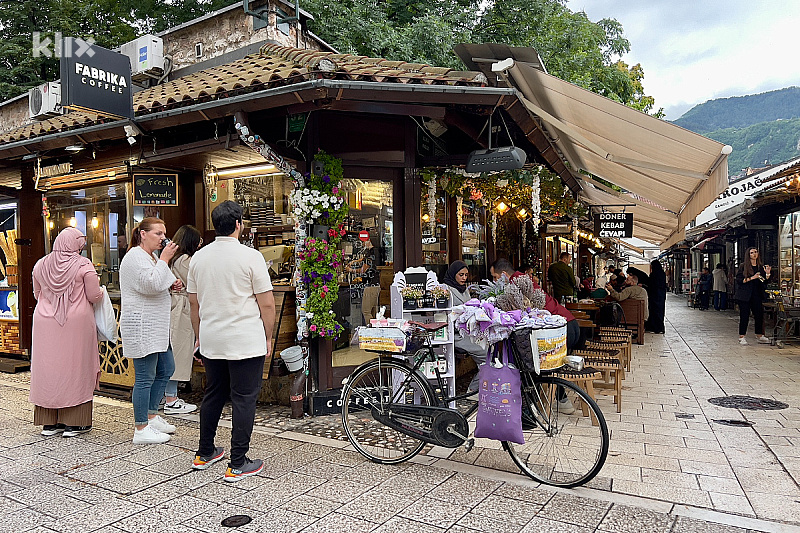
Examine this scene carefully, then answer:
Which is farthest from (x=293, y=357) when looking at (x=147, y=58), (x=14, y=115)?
(x=14, y=115)

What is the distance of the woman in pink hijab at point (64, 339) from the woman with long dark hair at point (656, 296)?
1194 cm

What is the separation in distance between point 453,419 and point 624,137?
3.96 metres

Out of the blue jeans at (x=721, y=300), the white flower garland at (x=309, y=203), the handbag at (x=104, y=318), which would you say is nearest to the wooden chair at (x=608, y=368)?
the white flower garland at (x=309, y=203)

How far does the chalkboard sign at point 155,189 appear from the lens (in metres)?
7.23

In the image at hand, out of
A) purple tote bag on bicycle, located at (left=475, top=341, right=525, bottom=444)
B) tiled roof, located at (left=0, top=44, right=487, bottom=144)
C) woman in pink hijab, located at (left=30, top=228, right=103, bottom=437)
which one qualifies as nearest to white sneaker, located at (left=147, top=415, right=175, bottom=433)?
woman in pink hijab, located at (left=30, top=228, right=103, bottom=437)

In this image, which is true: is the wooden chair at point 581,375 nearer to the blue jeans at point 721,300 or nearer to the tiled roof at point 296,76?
the tiled roof at point 296,76

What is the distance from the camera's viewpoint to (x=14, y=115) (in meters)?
12.0

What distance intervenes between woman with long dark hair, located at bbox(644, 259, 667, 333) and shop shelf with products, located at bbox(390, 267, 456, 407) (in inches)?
382

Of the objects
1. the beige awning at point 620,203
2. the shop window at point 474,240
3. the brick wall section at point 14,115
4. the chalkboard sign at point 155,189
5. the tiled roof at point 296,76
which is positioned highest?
the brick wall section at point 14,115

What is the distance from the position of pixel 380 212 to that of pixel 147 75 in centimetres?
513

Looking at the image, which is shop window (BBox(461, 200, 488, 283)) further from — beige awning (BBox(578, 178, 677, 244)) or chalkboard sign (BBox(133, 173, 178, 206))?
chalkboard sign (BBox(133, 173, 178, 206))

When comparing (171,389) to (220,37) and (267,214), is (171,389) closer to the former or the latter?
(267,214)

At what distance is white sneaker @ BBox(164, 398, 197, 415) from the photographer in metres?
6.17

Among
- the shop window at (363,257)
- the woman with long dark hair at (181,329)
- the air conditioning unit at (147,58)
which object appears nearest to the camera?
the woman with long dark hair at (181,329)
